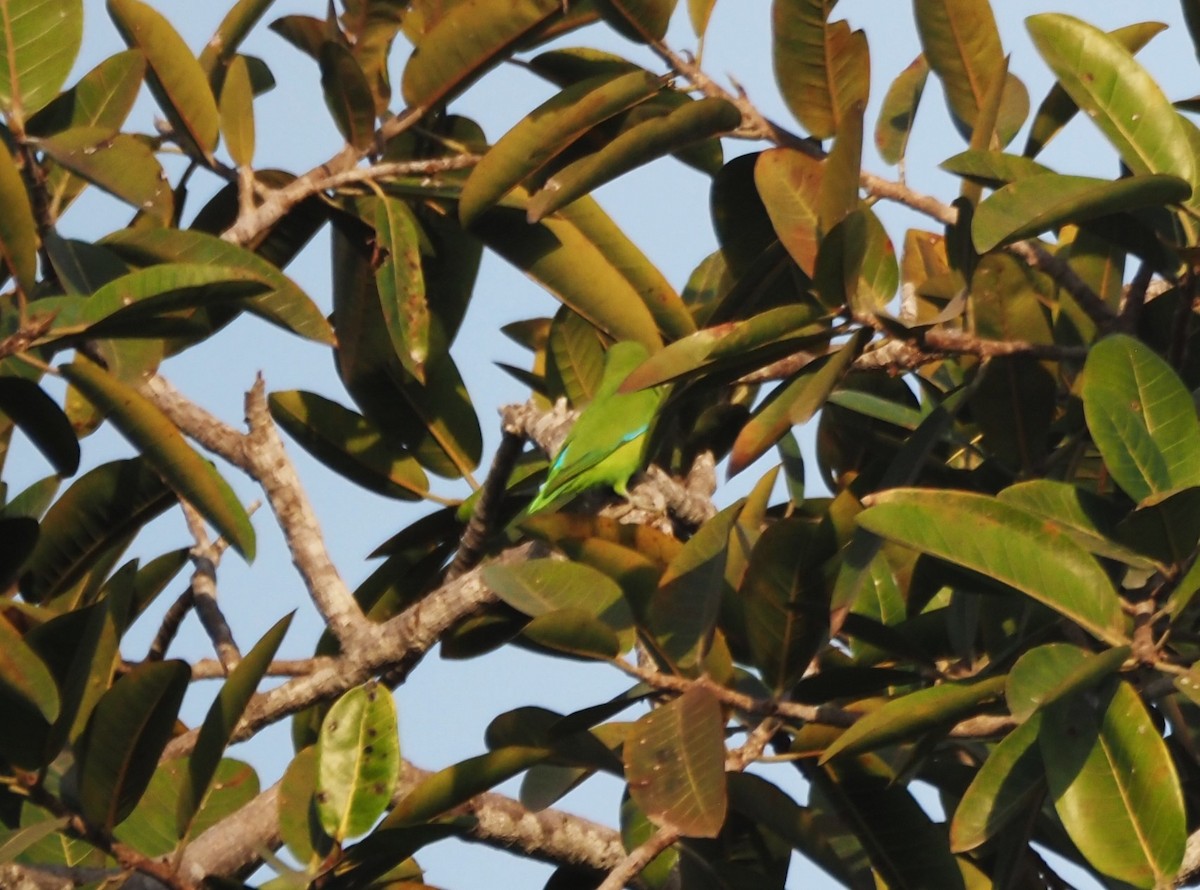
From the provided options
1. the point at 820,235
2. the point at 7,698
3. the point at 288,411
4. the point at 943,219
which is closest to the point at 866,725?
the point at 820,235

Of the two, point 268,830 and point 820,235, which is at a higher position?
point 820,235

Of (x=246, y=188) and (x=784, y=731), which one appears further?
(x=246, y=188)

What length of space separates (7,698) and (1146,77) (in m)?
1.67

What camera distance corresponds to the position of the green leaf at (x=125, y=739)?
1785 mm

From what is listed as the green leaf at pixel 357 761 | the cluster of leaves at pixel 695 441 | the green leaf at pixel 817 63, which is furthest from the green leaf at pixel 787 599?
the green leaf at pixel 817 63

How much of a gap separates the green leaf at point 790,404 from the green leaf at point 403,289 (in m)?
0.83

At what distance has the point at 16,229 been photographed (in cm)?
220

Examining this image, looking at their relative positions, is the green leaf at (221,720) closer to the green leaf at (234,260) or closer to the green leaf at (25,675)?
the green leaf at (25,675)

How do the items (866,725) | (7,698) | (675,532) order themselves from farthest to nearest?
(675,532)
(7,698)
(866,725)

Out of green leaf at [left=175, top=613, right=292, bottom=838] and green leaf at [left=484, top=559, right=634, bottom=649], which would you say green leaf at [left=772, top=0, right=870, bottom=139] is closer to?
green leaf at [left=484, top=559, right=634, bottom=649]

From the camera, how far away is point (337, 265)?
2.94 m

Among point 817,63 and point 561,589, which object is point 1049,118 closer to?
point 817,63

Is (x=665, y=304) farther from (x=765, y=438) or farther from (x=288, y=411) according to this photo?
(x=765, y=438)

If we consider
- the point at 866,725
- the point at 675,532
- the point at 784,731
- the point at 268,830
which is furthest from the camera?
the point at 675,532
